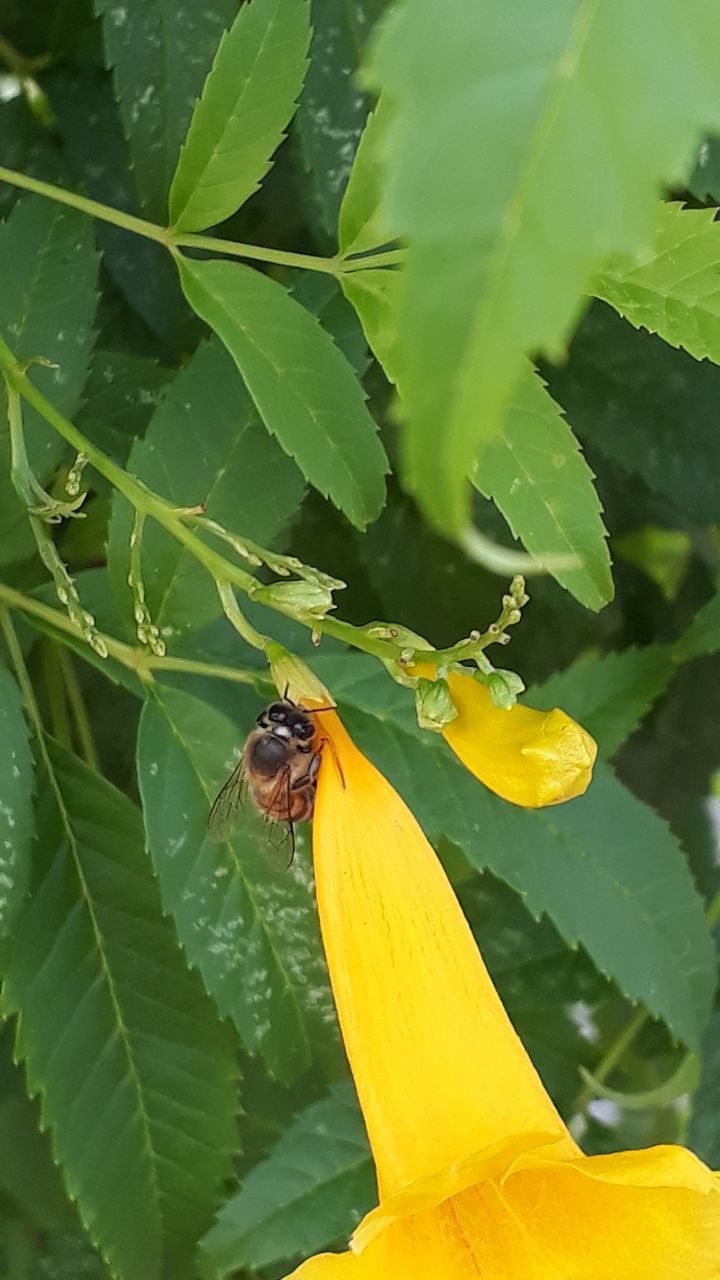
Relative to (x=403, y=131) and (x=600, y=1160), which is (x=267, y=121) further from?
(x=600, y=1160)

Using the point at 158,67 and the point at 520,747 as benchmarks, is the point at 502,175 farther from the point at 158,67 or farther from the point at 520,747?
the point at 158,67

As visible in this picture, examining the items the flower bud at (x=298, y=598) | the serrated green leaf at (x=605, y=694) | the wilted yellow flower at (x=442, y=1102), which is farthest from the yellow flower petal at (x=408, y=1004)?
the serrated green leaf at (x=605, y=694)

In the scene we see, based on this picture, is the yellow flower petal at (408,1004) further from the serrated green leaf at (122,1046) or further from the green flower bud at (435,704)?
the serrated green leaf at (122,1046)

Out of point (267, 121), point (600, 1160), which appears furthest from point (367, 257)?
point (600, 1160)

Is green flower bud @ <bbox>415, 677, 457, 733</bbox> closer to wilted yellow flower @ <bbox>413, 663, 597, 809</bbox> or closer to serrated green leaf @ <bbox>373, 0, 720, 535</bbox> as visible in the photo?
wilted yellow flower @ <bbox>413, 663, 597, 809</bbox>

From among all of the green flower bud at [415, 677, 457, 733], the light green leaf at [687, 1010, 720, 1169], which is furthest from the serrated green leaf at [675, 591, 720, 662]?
the green flower bud at [415, 677, 457, 733]

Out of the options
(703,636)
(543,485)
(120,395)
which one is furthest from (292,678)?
(703,636)
